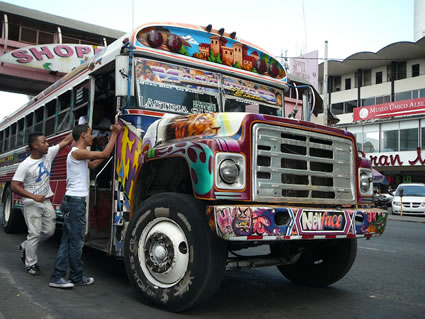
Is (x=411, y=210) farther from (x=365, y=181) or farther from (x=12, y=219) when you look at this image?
(x=365, y=181)

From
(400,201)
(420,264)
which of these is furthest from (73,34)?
(420,264)

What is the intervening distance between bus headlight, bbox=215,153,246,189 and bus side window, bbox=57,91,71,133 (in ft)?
12.4

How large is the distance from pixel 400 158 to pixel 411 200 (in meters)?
13.2

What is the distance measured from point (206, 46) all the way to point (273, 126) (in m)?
1.94

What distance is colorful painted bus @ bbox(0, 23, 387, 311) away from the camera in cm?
373

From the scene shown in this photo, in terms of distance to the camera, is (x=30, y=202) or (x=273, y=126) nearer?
(x=273, y=126)

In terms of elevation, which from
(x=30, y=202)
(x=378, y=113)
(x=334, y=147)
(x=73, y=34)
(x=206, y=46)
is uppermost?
(x=73, y=34)

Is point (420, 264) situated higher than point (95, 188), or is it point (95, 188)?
point (95, 188)

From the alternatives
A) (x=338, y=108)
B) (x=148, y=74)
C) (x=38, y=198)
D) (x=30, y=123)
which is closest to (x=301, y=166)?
(x=148, y=74)

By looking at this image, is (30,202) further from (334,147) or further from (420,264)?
(420,264)

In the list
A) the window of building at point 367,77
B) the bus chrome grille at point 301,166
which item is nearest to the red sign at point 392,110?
the window of building at point 367,77

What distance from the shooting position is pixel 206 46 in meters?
5.52

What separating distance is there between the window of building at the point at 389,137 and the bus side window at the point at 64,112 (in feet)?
102

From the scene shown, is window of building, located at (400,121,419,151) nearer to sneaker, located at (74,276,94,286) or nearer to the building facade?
the building facade
